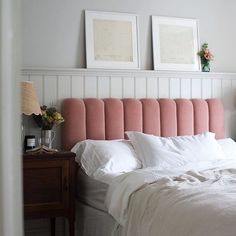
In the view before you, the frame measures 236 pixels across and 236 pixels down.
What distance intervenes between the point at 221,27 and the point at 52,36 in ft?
6.09

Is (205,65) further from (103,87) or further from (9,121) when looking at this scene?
(9,121)

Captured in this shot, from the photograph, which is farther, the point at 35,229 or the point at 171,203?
the point at 35,229

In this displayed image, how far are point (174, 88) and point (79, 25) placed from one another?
3.69ft

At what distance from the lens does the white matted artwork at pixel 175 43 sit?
4.25m

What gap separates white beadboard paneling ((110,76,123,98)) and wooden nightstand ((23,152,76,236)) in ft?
2.99

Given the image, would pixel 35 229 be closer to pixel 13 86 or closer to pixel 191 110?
pixel 191 110

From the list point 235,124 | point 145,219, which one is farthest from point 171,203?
point 235,124

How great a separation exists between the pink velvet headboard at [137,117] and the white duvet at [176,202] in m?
0.85

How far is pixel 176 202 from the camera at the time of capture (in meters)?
2.39

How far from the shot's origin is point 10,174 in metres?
0.44

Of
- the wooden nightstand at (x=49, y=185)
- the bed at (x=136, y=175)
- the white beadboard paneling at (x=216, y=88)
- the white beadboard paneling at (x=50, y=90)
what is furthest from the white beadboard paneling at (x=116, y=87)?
the white beadboard paneling at (x=216, y=88)

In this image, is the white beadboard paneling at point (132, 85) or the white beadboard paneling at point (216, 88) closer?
the white beadboard paneling at point (132, 85)

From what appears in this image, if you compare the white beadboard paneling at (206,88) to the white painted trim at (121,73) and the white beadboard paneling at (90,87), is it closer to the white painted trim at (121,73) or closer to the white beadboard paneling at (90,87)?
the white painted trim at (121,73)

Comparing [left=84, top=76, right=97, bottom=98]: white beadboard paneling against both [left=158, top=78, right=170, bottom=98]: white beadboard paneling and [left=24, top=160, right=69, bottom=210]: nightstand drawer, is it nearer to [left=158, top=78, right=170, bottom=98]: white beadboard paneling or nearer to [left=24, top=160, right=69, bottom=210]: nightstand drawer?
[left=158, top=78, right=170, bottom=98]: white beadboard paneling
